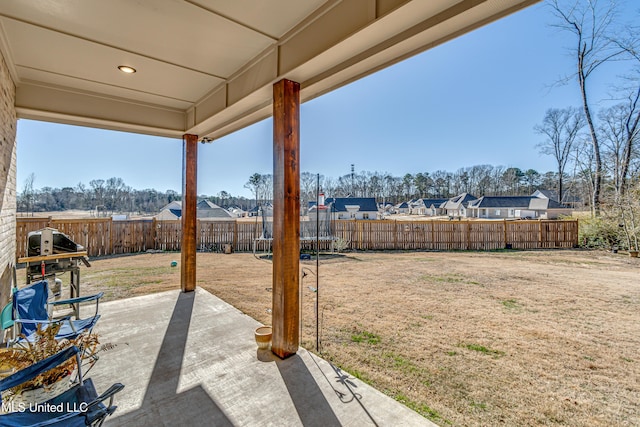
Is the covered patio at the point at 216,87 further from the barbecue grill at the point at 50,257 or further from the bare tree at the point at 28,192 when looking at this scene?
the bare tree at the point at 28,192

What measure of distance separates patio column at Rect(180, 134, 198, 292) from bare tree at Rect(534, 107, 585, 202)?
21.0m

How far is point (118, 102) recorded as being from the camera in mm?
3639

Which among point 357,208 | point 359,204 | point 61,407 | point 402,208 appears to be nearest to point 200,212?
point 357,208

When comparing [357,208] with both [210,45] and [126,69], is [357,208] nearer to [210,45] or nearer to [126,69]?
[126,69]

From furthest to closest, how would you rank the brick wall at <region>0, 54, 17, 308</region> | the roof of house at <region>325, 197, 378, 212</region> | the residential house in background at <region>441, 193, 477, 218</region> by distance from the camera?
the residential house in background at <region>441, 193, 477, 218</region>, the roof of house at <region>325, 197, 378, 212</region>, the brick wall at <region>0, 54, 17, 308</region>

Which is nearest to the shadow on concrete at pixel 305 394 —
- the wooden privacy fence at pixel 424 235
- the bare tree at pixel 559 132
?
the wooden privacy fence at pixel 424 235

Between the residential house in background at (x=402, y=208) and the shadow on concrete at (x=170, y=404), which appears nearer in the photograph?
the shadow on concrete at (x=170, y=404)

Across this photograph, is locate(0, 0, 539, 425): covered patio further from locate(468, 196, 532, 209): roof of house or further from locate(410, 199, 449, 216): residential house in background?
locate(410, 199, 449, 216): residential house in background

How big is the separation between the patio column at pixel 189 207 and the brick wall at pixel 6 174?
1850 mm

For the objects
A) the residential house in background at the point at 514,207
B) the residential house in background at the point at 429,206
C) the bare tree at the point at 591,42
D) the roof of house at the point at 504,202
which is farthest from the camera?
the residential house in background at the point at 429,206

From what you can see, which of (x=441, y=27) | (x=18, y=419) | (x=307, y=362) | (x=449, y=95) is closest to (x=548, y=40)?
(x=449, y=95)

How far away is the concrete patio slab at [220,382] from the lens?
176cm

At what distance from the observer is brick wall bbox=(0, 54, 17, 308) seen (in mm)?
2613

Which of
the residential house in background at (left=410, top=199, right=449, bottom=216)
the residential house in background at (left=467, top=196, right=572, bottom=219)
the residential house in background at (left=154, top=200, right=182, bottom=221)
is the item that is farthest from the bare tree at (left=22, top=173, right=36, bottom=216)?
the residential house in background at (left=410, top=199, right=449, bottom=216)
